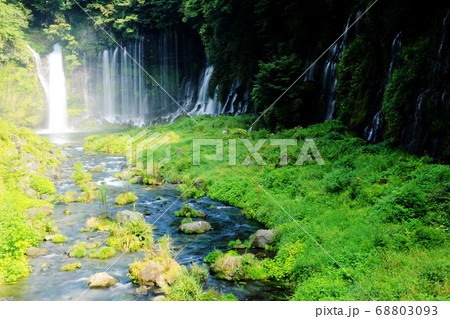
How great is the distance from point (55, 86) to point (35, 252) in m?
41.3

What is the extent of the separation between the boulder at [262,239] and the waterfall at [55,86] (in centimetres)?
4034

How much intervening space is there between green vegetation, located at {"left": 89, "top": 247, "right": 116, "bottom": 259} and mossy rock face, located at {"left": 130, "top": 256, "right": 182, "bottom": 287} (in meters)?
1.30

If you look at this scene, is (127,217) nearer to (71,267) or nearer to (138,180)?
(71,267)

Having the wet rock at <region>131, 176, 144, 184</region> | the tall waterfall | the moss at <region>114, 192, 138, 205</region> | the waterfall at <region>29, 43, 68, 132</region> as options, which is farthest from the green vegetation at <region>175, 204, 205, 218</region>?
the waterfall at <region>29, 43, 68, 132</region>

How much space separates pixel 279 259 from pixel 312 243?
93 cm

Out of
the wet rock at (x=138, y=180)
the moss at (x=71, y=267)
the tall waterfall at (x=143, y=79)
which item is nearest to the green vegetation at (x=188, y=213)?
the moss at (x=71, y=267)

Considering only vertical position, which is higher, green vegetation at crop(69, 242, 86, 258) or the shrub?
the shrub

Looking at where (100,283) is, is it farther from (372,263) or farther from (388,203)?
(388,203)

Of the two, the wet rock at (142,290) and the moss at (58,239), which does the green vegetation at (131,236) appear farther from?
the wet rock at (142,290)

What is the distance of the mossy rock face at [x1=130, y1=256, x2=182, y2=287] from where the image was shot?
692 cm

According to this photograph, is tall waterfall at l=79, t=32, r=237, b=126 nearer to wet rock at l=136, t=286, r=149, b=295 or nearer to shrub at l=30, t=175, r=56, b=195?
shrub at l=30, t=175, r=56, b=195

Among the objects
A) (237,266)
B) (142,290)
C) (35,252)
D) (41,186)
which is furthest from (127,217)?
(41,186)

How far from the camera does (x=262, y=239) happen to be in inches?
349

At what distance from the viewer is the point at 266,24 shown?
912 inches
